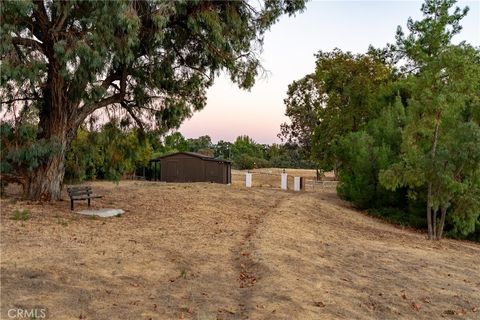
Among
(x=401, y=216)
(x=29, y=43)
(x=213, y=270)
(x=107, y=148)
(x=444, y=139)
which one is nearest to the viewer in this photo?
(x=213, y=270)

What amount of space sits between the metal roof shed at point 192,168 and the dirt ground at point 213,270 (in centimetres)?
1917

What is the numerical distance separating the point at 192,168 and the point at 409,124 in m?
20.2

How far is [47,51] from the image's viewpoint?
1212cm

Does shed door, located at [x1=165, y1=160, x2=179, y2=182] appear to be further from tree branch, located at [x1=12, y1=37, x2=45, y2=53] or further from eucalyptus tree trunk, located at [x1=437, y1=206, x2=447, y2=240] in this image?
tree branch, located at [x1=12, y1=37, x2=45, y2=53]

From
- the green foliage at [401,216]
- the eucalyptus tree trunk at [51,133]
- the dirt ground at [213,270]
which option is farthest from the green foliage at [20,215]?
the green foliage at [401,216]

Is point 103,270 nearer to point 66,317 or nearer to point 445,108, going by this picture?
point 66,317

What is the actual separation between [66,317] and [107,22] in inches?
305

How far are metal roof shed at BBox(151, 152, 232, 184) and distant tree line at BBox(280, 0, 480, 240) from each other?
7234mm

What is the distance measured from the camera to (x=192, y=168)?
33.2 meters

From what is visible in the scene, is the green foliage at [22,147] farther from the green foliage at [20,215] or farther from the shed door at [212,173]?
the shed door at [212,173]

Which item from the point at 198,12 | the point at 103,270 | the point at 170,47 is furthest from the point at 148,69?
the point at 103,270

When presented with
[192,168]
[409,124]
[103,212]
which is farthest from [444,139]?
[192,168]

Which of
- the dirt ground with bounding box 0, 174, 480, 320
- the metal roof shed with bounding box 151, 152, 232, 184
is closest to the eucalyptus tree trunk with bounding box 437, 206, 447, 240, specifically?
the dirt ground with bounding box 0, 174, 480, 320

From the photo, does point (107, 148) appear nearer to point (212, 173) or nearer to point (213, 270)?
point (213, 270)
